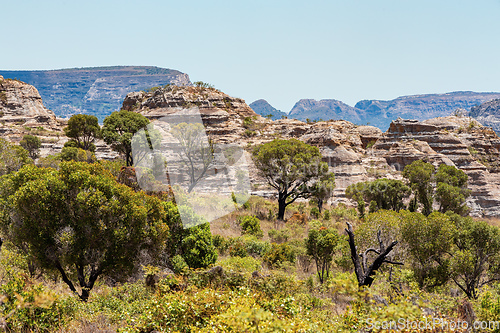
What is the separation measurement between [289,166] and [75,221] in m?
21.6

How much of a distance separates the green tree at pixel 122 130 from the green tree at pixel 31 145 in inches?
473

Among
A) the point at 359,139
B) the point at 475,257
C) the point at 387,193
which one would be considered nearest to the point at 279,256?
the point at 475,257

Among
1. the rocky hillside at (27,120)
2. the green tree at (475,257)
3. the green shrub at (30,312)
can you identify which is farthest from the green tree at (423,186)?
the rocky hillside at (27,120)

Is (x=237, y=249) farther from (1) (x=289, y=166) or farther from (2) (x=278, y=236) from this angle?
(1) (x=289, y=166)

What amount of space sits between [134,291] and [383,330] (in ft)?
22.0

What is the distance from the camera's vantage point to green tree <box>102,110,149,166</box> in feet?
110

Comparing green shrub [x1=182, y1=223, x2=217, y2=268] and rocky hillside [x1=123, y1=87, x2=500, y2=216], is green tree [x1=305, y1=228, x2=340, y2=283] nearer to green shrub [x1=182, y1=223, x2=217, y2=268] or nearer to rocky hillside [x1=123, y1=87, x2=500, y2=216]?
green shrub [x1=182, y1=223, x2=217, y2=268]

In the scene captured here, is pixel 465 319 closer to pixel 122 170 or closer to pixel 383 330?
pixel 383 330

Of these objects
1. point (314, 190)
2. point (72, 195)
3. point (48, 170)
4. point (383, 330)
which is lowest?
point (314, 190)

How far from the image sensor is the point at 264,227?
80.0 feet

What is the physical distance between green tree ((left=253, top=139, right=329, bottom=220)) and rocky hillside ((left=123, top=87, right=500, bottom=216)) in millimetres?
12193

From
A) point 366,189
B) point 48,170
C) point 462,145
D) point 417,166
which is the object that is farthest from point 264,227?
point 462,145

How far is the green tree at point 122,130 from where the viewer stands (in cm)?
3347

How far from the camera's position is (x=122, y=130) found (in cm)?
3503
